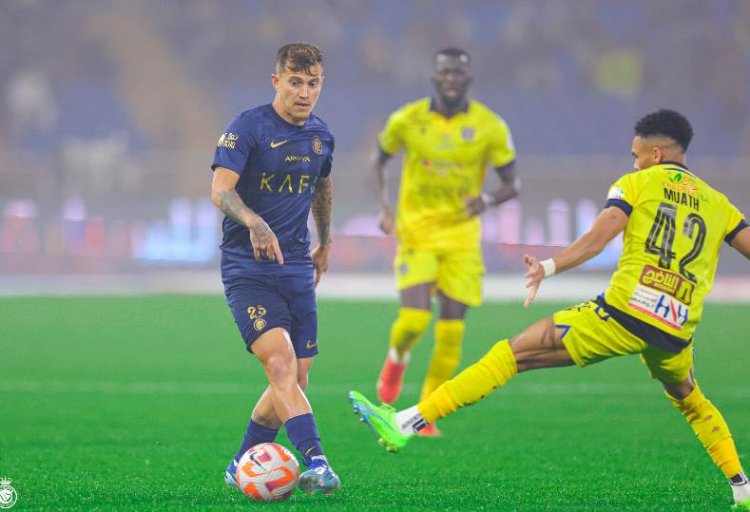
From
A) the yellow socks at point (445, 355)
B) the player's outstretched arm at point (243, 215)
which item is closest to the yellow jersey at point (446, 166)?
the yellow socks at point (445, 355)

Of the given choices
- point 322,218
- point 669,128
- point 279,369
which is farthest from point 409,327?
point 669,128

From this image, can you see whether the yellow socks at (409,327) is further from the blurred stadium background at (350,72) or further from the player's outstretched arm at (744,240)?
the blurred stadium background at (350,72)

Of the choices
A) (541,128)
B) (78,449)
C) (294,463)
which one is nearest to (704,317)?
(541,128)

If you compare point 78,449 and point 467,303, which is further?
point 467,303

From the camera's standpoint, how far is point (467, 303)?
375 inches

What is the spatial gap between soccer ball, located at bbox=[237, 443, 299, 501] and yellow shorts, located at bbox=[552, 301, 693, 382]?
→ 4.52ft

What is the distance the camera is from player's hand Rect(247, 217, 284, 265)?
5.79 m

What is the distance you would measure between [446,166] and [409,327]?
128 cm

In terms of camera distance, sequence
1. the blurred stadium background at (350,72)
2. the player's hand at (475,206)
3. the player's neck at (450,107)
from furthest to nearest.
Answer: the blurred stadium background at (350,72) → the player's neck at (450,107) → the player's hand at (475,206)

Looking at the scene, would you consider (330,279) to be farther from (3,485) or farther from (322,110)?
(3,485)

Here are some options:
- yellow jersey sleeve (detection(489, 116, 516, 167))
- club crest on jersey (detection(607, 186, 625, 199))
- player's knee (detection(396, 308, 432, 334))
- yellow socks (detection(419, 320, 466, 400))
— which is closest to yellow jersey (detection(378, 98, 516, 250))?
yellow jersey sleeve (detection(489, 116, 516, 167))

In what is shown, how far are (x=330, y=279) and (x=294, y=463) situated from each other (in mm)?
17435

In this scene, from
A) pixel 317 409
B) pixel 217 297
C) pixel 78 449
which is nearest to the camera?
pixel 78 449

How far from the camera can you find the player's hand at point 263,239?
5.79m
